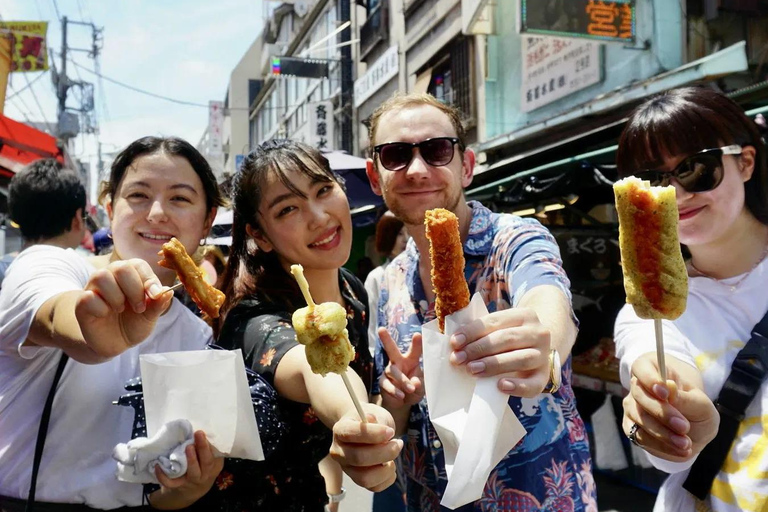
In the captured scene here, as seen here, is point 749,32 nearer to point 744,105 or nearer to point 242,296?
point 744,105

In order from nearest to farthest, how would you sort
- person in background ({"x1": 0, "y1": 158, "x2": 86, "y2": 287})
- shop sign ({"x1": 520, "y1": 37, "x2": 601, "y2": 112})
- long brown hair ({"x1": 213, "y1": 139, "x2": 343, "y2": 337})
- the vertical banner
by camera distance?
long brown hair ({"x1": 213, "y1": 139, "x2": 343, "y2": 337}), person in background ({"x1": 0, "y1": 158, "x2": 86, "y2": 287}), shop sign ({"x1": 520, "y1": 37, "x2": 601, "y2": 112}), the vertical banner

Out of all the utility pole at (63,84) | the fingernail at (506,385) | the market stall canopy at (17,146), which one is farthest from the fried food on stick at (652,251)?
the utility pole at (63,84)

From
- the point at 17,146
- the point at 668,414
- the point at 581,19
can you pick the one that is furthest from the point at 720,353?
the point at 17,146

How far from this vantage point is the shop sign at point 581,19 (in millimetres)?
7691

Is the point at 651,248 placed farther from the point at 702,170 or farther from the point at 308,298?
the point at 308,298

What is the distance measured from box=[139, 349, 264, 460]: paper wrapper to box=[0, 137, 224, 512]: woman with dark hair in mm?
76

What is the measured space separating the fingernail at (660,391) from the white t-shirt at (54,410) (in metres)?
1.62

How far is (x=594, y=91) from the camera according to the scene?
29.9 feet

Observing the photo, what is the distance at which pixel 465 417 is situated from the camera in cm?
153

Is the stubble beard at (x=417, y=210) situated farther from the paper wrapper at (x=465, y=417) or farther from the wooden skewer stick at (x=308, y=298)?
the wooden skewer stick at (x=308, y=298)

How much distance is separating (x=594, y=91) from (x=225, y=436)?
9.02 m

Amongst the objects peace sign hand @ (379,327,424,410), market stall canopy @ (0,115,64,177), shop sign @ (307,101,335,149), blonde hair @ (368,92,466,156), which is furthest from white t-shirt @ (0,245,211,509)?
shop sign @ (307,101,335,149)

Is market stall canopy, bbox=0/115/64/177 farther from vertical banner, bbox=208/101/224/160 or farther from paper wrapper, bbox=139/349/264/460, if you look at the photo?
vertical banner, bbox=208/101/224/160

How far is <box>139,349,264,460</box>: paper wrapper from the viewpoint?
5.42ft
